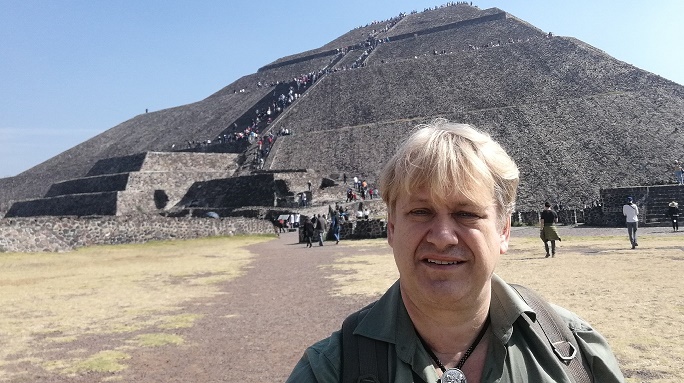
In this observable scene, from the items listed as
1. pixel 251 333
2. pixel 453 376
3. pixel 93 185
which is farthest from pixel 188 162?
pixel 453 376

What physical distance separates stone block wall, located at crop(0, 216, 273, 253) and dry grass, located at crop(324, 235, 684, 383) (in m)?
10.6

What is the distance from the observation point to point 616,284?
918 centimetres

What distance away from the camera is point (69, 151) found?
63969 millimetres

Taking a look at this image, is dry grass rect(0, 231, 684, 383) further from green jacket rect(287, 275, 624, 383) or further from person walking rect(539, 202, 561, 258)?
green jacket rect(287, 275, 624, 383)

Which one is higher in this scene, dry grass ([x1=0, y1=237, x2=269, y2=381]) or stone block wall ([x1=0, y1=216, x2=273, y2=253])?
stone block wall ([x1=0, y1=216, x2=273, y2=253])

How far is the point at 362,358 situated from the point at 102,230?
75.9 ft

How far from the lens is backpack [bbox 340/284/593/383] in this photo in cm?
172

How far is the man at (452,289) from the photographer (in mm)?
1843

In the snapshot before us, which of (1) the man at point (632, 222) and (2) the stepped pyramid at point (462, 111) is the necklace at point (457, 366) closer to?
(1) the man at point (632, 222)

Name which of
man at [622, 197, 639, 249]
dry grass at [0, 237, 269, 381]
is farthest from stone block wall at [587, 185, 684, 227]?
dry grass at [0, 237, 269, 381]

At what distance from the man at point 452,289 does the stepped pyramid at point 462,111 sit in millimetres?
29855

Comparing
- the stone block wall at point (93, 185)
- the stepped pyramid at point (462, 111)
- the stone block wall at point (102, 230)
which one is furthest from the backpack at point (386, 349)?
the stone block wall at point (93, 185)

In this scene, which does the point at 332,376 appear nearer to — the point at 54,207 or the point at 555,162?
the point at 555,162

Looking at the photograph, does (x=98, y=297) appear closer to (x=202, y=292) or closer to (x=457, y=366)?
(x=202, y=292)
